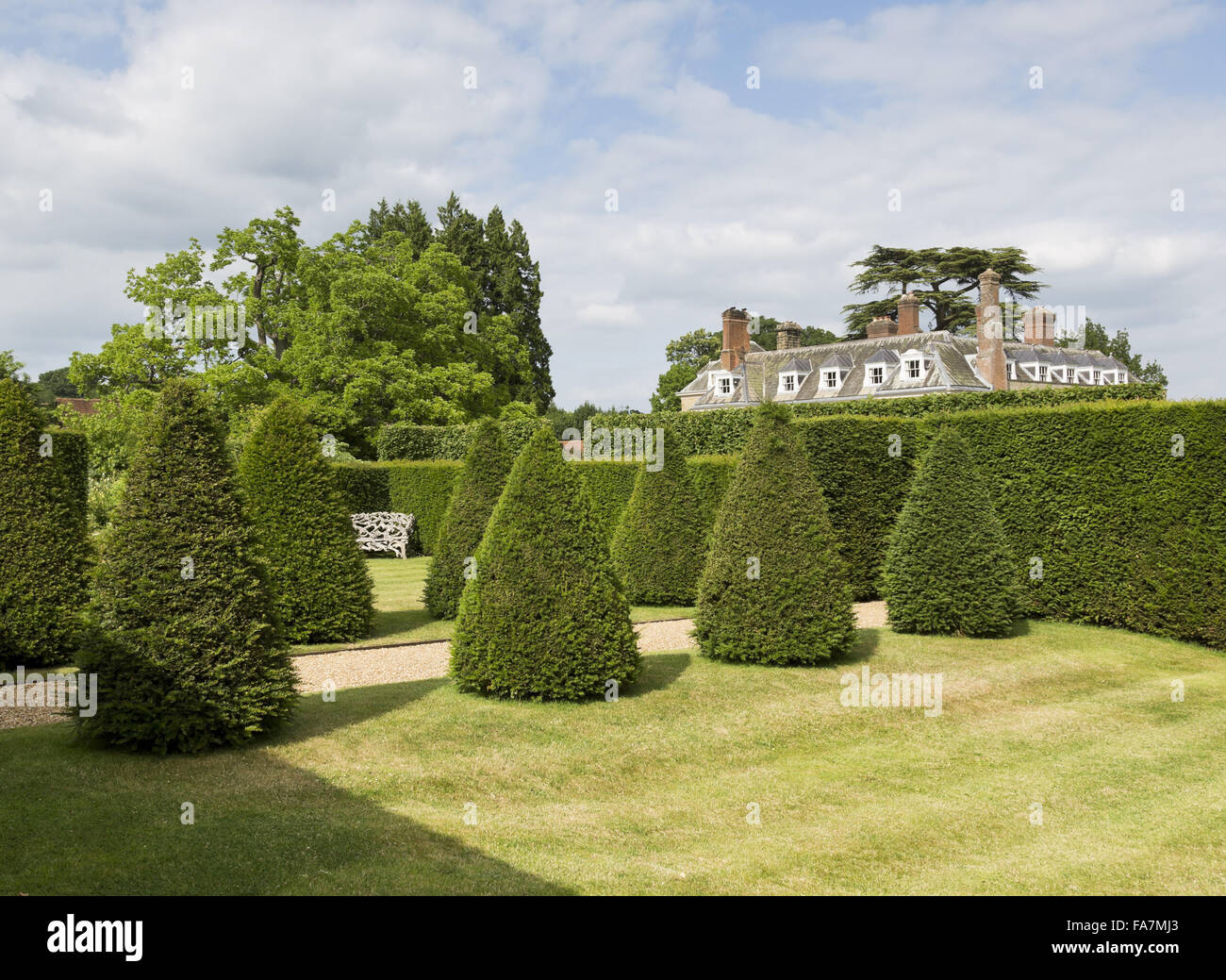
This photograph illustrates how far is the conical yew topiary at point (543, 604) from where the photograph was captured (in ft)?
30.8

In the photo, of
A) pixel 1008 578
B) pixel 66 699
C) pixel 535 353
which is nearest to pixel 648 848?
pixel 66 699

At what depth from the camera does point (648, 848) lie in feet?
20.1

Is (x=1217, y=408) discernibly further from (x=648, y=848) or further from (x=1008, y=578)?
(x=648, y=848)

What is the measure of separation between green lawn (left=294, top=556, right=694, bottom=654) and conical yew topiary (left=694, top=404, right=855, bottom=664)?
3.22 metres

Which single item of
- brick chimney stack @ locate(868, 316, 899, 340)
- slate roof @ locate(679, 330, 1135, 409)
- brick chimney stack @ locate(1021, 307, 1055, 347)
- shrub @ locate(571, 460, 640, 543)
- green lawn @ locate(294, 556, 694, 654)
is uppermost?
brick chimney stack @ locate(1021, 307, 1055, 347)

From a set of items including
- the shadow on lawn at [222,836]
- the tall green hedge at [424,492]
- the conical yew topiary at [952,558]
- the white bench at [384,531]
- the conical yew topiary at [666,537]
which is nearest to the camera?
the shadow on lawn at [222,836]

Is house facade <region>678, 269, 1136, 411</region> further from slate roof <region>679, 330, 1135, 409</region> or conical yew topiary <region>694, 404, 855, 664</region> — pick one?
conical yew topiary <region>694, 404, 855, 664</region>

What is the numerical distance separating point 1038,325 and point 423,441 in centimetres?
4091

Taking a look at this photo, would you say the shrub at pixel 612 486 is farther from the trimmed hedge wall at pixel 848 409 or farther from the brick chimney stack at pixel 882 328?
the brick chimney stack at pixel 882 328

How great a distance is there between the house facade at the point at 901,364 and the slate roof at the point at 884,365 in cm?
5

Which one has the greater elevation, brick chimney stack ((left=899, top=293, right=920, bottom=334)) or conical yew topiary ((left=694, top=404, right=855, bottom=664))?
brick chimney stack ((left=899, top=293, right=920, bottom=334))

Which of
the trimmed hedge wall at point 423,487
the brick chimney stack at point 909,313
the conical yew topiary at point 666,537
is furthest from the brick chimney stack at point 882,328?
the conical yew topiary at point 666,537

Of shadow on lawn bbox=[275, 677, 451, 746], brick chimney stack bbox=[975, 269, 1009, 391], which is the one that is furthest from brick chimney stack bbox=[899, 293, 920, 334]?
shadow on lawn bbox=[275, 677, 451, 746]

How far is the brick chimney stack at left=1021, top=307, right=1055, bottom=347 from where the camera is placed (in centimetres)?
5581
